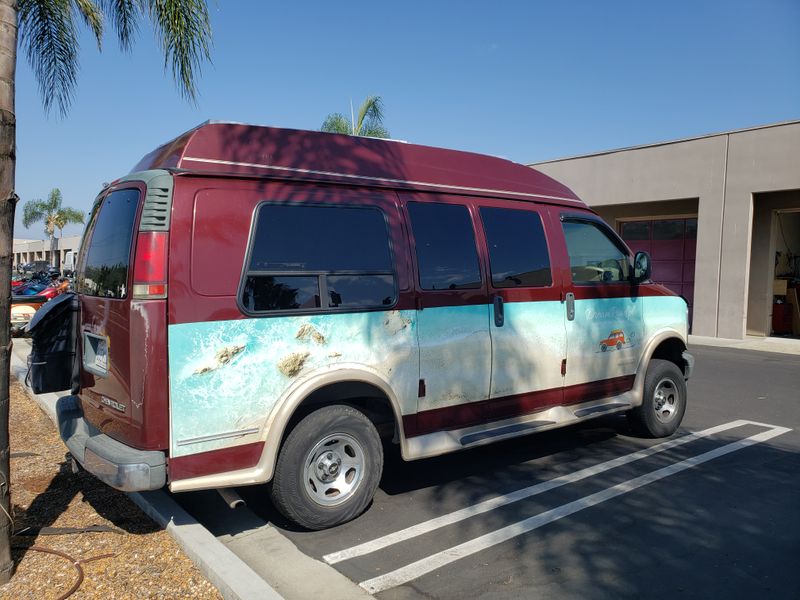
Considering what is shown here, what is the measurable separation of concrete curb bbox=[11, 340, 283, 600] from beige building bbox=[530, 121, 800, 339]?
49.5ft

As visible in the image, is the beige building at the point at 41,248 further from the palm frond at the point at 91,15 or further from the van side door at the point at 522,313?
the van side door at the point at 522,313

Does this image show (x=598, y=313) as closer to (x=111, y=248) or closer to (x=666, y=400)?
(x=666, y=400)

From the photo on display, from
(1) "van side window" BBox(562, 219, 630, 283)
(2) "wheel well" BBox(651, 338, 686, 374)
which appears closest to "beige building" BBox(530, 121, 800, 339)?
(2) "wheel well" BBox(651, 338, 686, 374)

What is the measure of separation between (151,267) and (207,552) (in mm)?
1642

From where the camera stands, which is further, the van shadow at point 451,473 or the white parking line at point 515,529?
the van shadow at point 451,473

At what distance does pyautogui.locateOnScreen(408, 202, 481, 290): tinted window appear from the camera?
4668 millimetres

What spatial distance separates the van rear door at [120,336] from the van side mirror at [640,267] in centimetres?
446

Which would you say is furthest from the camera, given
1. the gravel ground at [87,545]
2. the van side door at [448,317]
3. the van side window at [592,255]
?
the van side window at [592,255]

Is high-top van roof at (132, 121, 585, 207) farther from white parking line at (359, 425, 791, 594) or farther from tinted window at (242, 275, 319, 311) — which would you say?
white parking line at (359, 425, 791, 594)

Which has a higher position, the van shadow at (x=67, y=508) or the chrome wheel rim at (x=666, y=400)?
the chrome wheel rim at (x=666, y=400)

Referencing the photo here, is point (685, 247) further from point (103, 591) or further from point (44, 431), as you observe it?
point (103, 591)

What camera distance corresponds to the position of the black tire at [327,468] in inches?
155

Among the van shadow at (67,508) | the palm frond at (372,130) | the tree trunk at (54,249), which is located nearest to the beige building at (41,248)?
the tree trunk at (54,249)

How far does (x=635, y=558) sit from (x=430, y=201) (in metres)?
2.80
